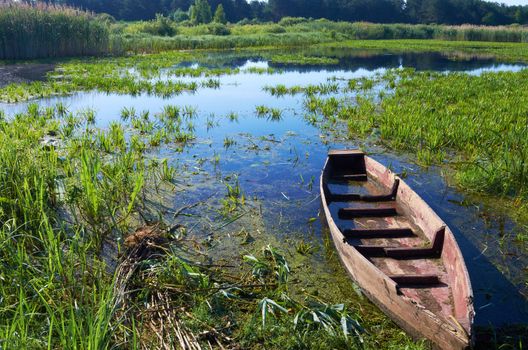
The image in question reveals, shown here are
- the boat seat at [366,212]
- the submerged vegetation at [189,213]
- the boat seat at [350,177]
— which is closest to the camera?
the submerged vegetation at [189,213]

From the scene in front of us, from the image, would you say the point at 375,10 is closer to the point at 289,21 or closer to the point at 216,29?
the point at 289,21

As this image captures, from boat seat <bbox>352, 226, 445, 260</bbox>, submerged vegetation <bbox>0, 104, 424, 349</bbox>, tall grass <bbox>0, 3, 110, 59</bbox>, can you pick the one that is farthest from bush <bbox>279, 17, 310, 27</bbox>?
boat seat <bbox>352, 226, 445, 260</bbox>

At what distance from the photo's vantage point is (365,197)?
217 inches

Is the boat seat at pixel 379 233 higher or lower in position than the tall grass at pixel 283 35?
lower

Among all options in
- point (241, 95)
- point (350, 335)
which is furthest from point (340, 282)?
point (241, 95)

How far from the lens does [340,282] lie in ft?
12.9

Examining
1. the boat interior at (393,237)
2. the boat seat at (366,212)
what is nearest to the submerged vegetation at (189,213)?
the boat interior at (393,237)

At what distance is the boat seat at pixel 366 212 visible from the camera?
201 inches

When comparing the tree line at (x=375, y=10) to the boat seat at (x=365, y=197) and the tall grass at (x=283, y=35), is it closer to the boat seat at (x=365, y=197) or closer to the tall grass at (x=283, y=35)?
the tall grass at (x=283, y=35)

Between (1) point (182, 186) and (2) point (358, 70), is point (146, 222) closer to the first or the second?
(1) point (182, 186)

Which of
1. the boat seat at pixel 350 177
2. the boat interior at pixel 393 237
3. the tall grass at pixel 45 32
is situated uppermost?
the tall grass at pixel 45 32

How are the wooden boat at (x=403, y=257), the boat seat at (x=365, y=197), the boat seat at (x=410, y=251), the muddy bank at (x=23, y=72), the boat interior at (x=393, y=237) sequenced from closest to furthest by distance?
the wooden boat at (x=403, y=257) → the boat interior at (x=393, y=237) → the boat seat at (x=410, y=251) → the boat seat at (x=365, y=197) → the muddy bank at (x=23, y=72)

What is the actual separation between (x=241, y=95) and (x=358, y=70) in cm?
915

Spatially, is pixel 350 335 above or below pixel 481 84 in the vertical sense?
below
